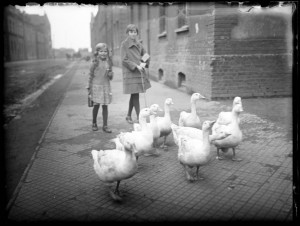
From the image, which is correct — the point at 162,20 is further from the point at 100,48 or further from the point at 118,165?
the point at 118,165

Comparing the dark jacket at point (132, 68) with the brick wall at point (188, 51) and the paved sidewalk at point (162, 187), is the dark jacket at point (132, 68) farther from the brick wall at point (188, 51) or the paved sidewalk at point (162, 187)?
the brick wall at point (188, 51)

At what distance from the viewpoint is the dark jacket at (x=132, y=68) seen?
7035mm

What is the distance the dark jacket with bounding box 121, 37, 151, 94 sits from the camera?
7035mm

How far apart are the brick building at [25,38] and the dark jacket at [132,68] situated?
3953cm

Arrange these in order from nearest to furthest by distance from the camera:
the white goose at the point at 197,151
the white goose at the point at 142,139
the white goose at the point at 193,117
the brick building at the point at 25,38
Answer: the white goose at the point at 197,151 < the white goose at the point at 142,139 < the white goose at the point at 193,117 < the brick building at the point at 25,38

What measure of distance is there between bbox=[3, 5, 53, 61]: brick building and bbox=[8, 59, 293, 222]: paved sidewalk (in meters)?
42.0

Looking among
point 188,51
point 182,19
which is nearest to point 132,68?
point 188,51

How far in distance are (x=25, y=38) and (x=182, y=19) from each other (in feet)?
193

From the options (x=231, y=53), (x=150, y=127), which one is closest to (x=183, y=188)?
(x=150, y=127)

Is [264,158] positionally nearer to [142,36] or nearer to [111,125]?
[111,125]

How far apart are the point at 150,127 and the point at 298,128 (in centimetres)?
298

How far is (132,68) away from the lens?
7.00 metres

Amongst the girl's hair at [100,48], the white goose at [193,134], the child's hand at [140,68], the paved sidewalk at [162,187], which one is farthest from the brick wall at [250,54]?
the white goose at [193,134]

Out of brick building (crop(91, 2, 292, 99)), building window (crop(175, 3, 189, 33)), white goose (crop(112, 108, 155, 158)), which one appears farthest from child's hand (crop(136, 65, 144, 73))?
building window (crop(175, 3, 189, 33))
